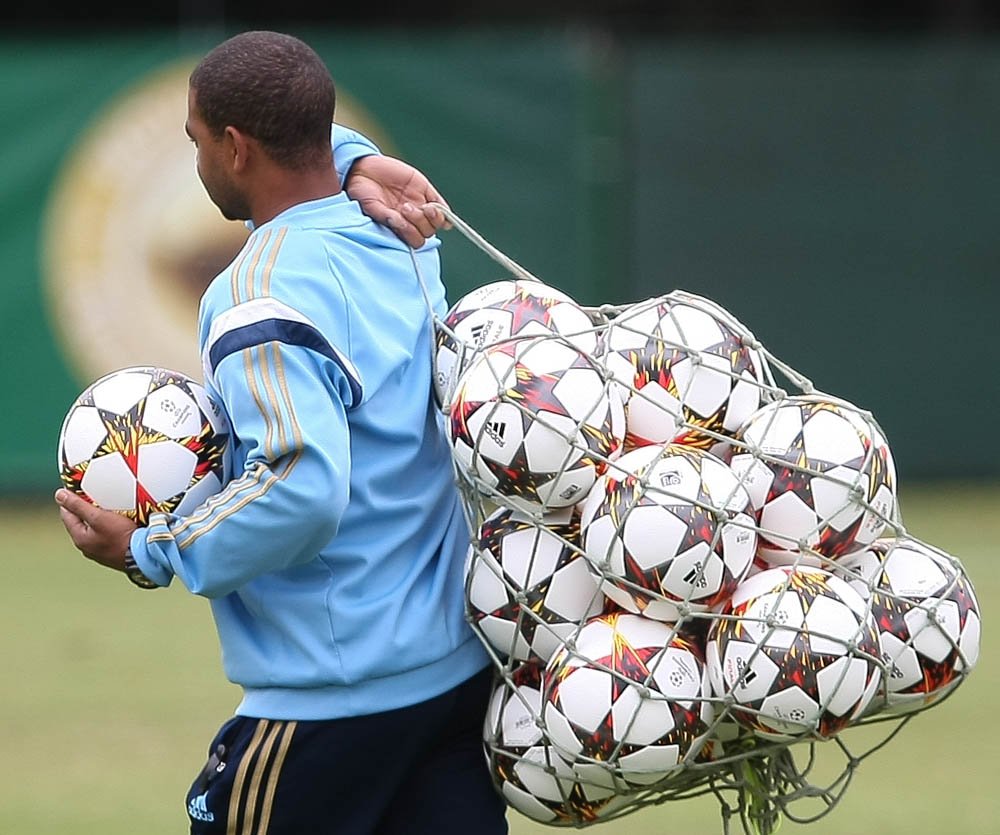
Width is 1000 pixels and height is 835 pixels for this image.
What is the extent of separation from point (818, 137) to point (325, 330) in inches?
399

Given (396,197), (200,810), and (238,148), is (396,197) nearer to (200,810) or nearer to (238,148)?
(238,148)

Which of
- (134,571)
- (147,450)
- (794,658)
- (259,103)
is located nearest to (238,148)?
(259,103)

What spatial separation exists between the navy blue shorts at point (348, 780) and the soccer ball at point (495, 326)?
657 millimetres

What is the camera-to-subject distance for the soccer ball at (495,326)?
3799mm

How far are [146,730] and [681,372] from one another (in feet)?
13.0

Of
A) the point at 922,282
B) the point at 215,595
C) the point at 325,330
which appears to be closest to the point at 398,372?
the point at 325,330

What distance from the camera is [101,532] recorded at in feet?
11.8

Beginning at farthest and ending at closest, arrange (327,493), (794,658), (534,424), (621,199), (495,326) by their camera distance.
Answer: (621,199) → (495,326) → (534,424) → (794,658) → (327,493)

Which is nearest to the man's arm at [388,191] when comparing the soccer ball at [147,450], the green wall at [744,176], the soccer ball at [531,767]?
the soccer ball at [147,450]

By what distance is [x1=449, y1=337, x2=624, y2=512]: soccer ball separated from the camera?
3623 mm

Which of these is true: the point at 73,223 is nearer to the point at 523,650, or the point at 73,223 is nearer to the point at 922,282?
the point at 922,282

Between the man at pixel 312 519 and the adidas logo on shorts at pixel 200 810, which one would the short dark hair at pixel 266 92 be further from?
the adidas logo on shorts at pixel 200 810

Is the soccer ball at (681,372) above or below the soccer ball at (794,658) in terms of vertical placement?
above

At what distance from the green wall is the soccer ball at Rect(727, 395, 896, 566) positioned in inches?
357
